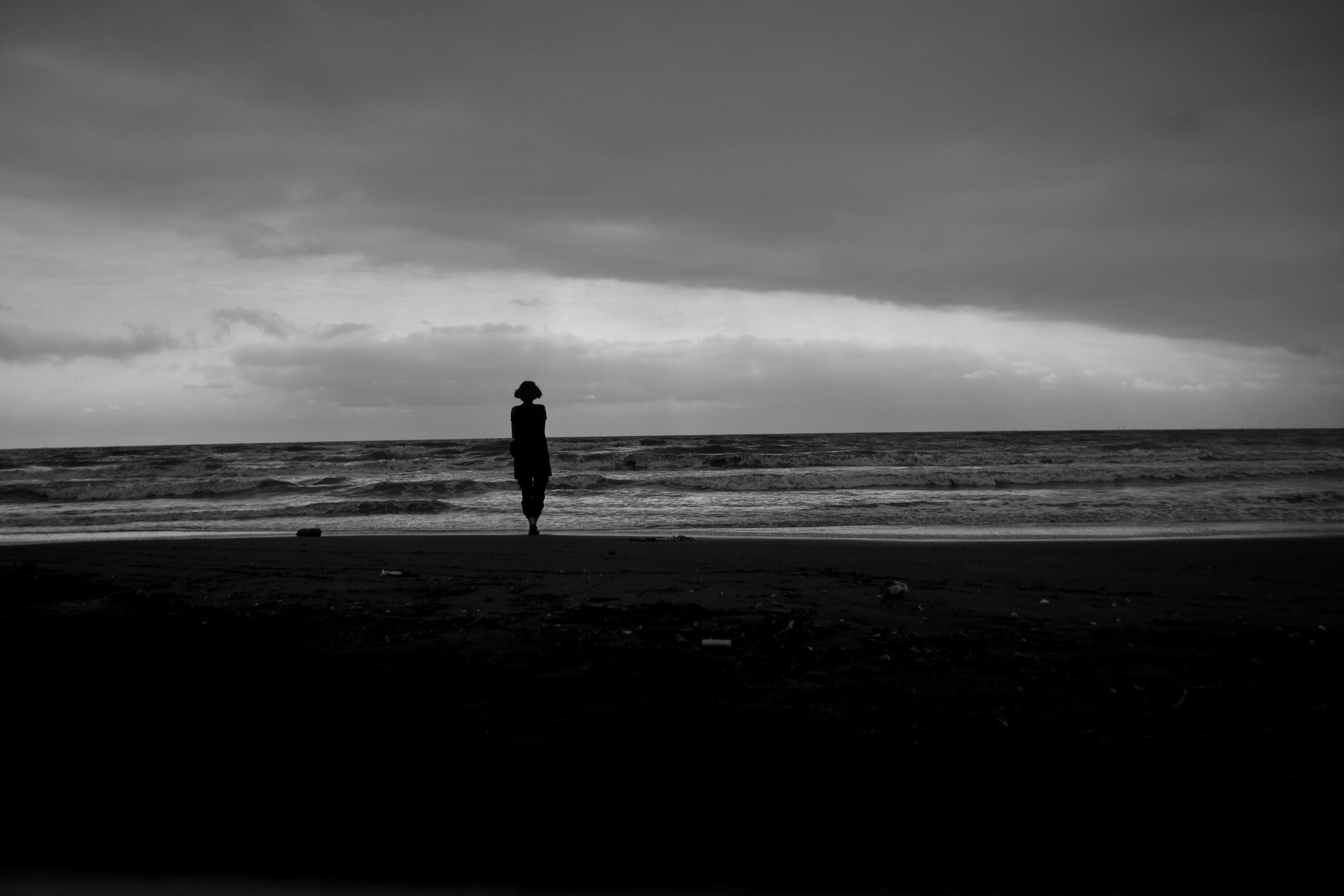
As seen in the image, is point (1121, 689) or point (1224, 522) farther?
point (1224, 522)

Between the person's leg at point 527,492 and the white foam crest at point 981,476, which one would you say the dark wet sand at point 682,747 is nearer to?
the person's leg at point 527,492

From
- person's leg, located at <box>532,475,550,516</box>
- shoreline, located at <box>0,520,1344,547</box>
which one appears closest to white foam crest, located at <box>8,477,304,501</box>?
shoreline, located at <box>0,520,1344,547</box>

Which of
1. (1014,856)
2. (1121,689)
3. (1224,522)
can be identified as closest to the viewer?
(1014,856)

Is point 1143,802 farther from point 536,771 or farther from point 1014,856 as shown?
point 536,771

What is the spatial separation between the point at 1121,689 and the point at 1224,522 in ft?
40.9

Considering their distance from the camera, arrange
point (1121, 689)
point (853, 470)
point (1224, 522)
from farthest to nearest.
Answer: point (853, 470) < point (1224, 522) < point (1121, 689)

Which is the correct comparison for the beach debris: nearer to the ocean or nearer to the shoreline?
the shoreline

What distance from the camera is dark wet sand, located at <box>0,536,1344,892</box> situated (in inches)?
97.2

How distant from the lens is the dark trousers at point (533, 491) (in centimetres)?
1088

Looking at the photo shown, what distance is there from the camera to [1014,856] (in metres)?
Result: 2.45

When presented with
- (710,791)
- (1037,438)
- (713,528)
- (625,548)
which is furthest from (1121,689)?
(1037,438)

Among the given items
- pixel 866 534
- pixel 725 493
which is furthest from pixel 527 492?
pixel 725 493

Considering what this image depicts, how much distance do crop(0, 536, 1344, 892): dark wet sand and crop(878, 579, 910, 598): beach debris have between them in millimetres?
698

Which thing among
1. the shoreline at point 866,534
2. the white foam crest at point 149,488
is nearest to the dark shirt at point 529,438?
the shoreline at point 866,534
